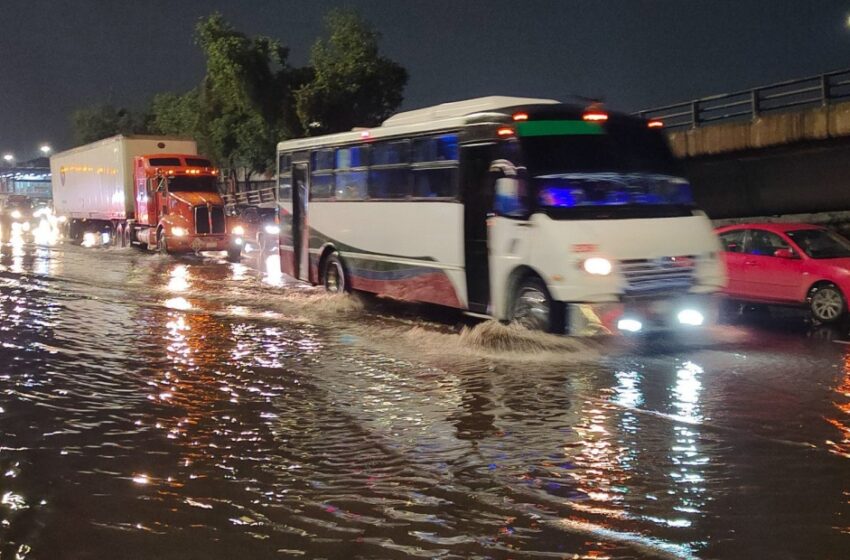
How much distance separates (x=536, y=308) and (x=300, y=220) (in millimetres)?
7395

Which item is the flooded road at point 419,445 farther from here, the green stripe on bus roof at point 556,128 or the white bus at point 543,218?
the green stripe on bus roof at point 556,128

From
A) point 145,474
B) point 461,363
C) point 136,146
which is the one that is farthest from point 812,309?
point 136,146

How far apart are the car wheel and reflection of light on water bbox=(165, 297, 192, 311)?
10.0m

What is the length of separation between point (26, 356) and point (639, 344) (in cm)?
753

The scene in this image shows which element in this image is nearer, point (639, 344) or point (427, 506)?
point (427, 506)

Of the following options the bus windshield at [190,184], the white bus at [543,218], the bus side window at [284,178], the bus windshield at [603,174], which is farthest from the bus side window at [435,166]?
the bus windshield at [190,184]

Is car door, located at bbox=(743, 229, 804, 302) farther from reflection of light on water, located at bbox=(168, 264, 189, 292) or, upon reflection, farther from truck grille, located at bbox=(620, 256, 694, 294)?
reflection of light on water, located at bbox=(168, 264, 189, 292)

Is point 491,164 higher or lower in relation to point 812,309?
higher

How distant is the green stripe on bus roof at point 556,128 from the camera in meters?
10.7

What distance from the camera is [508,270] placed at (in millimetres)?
11000

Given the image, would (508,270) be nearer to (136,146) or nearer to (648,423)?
(648,423)

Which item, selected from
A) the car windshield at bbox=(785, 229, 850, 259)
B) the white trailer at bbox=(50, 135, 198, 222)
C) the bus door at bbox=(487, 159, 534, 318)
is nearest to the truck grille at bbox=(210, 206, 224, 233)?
the white trailer at bbox=(50, 135, 198, 222)

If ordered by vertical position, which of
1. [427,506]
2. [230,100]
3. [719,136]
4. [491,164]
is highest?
[230,100]

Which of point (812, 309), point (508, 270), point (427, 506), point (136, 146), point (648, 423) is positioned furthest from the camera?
point (136, 146)
